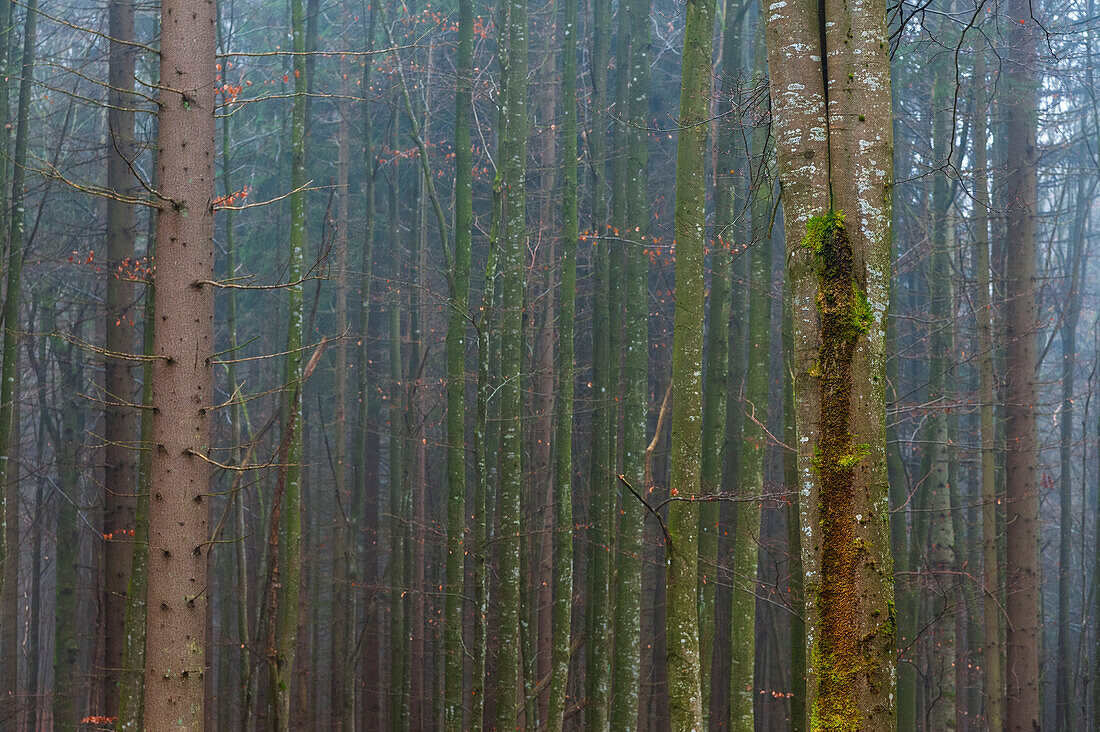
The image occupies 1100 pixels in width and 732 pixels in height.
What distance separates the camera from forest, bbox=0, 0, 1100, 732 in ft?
11.3

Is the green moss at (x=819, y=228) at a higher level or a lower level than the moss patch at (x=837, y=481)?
higher

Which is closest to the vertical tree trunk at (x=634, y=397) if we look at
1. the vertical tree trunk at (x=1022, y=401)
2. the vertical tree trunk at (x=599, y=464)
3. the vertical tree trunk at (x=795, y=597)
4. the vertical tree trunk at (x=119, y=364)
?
the vertical tree trunk at (x=599, y=464)

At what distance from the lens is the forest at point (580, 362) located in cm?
343

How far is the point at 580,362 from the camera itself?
53.2 ft

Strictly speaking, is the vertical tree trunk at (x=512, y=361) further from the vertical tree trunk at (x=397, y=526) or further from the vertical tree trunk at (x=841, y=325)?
the vertical tree trunk at (x=841, y=325)

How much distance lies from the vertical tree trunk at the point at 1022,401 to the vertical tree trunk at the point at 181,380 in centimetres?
813

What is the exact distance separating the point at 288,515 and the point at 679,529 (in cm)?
479

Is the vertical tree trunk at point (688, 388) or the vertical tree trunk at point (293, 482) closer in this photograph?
the vertical tree trunk at point (688, 388)

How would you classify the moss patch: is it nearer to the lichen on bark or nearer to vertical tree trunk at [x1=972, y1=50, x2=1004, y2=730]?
the lichen on bark

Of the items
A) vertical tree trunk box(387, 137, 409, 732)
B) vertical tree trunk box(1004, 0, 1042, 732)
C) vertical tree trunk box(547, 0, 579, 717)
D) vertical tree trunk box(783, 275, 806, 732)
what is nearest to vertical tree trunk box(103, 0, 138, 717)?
vertical tree trunk box(387, 137, 409, 732)

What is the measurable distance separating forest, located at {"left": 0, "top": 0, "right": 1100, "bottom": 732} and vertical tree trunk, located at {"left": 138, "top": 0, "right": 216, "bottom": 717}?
0.02 meters

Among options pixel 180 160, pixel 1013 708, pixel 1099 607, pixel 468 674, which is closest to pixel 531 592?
pixel 1013 708

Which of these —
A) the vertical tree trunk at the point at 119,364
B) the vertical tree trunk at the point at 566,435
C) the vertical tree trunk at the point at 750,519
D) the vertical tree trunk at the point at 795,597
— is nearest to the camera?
the vertical tree trunk at the point at 750,519

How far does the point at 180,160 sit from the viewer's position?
5430mm
